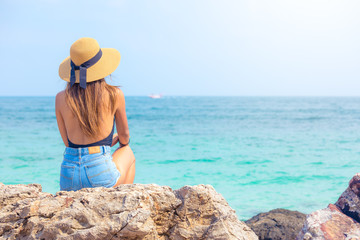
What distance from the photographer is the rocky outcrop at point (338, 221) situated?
6.20ft

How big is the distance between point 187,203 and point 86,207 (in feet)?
1.80

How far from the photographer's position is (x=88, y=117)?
2611mm

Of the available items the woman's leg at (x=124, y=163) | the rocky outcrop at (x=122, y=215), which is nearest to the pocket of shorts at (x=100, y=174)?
the woman's leg at (x=124, y=163)

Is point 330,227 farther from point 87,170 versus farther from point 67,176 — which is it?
point 67,176

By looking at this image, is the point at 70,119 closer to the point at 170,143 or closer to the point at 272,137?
the point at 170,143

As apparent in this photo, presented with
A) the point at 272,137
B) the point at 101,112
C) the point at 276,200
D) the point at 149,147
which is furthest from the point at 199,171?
the point at 272,137

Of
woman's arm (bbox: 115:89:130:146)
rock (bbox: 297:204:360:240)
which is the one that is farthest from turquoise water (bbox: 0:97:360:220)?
rock (bbox: 297:204:360:240)

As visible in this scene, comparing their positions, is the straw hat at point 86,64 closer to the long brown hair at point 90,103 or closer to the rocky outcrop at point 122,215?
the long brown hair at point 90,103

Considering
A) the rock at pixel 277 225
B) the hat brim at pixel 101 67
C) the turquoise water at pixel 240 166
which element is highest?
the hat brim at pixel 101 67

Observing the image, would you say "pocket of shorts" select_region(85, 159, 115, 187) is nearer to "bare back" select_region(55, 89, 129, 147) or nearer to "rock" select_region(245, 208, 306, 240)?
"bare back" select_region(55, 89, 129, 147)

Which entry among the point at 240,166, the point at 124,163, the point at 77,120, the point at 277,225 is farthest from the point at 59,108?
the point at 240,166

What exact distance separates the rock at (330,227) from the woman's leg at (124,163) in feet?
4.73

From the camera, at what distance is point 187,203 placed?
190 cm

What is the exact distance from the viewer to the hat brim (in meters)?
2.71
